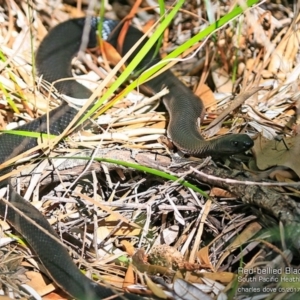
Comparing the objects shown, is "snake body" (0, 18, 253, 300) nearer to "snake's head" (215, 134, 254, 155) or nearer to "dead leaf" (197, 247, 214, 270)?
"snake's head" (215, 134, 254, 155)

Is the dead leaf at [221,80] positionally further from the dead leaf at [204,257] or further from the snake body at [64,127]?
the dead leaf at [204,257]

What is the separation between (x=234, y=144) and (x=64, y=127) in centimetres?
92

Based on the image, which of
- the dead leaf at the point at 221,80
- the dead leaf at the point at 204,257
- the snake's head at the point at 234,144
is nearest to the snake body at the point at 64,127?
the snake's head at the point at 234,144

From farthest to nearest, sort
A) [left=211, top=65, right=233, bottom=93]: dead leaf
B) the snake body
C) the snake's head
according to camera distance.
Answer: [left=211, top=65, right=233, bottom=93]: dead leaf → the snake's head → the snake body

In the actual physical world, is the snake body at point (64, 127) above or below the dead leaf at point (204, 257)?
above

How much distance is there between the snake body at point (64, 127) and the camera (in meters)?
2.09

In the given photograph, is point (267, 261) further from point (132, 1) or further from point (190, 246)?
point (132, 1)

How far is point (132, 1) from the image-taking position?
3502 millimetres

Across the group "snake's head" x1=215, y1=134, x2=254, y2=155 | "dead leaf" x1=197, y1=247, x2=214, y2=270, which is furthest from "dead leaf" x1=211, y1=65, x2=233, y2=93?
"dead leaf" x1=197, y1=247, x2=214, y2=270

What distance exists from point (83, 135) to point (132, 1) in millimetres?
1272

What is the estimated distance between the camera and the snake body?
209 cm

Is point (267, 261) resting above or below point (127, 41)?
below

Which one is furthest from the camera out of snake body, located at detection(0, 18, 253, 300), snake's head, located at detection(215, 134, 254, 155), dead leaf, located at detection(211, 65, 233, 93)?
dead leaf, located at detection(211, 65, 233, 93)

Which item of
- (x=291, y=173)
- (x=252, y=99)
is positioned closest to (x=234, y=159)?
(x=291, y=173)
